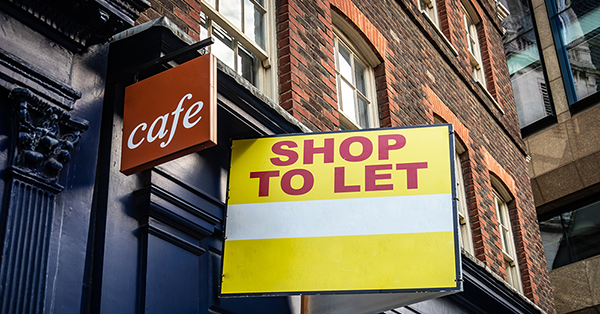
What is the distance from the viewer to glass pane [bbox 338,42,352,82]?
7.26m

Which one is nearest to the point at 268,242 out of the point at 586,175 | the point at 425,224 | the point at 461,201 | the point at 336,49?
the point at 425,224

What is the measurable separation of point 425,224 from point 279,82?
Answer: 2.25 m

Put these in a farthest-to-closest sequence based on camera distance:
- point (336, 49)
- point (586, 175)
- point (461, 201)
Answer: point (586, 175), point (461, 201), point (336, 49)

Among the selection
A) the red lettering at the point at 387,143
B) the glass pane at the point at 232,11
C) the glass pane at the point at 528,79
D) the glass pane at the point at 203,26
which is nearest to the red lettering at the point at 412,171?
the red lettering at the point at 387,143

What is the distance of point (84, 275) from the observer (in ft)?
11.7

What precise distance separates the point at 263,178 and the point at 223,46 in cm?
159

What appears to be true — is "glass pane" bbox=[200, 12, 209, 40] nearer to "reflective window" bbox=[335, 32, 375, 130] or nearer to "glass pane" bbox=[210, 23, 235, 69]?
"glass pane" bbox=[210, 23, 235, 69]

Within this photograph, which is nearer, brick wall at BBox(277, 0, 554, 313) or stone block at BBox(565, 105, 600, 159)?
brick wall at BBox(277, 0, 554, 313)

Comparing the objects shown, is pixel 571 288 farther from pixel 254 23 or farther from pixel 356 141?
pixel 356 141

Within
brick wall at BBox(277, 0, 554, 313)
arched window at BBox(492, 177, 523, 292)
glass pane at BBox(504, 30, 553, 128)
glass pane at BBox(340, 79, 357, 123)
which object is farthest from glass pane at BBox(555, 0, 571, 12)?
glass pane at BBox(340, 79, 357, 123)

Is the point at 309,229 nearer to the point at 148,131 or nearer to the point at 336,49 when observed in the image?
the point at 148,131

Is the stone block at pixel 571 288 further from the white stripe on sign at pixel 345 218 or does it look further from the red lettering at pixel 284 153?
the red lettering at pixel 284 153

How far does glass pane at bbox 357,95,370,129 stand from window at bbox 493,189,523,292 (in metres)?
3.66

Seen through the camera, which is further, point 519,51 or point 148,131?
point 519,51
